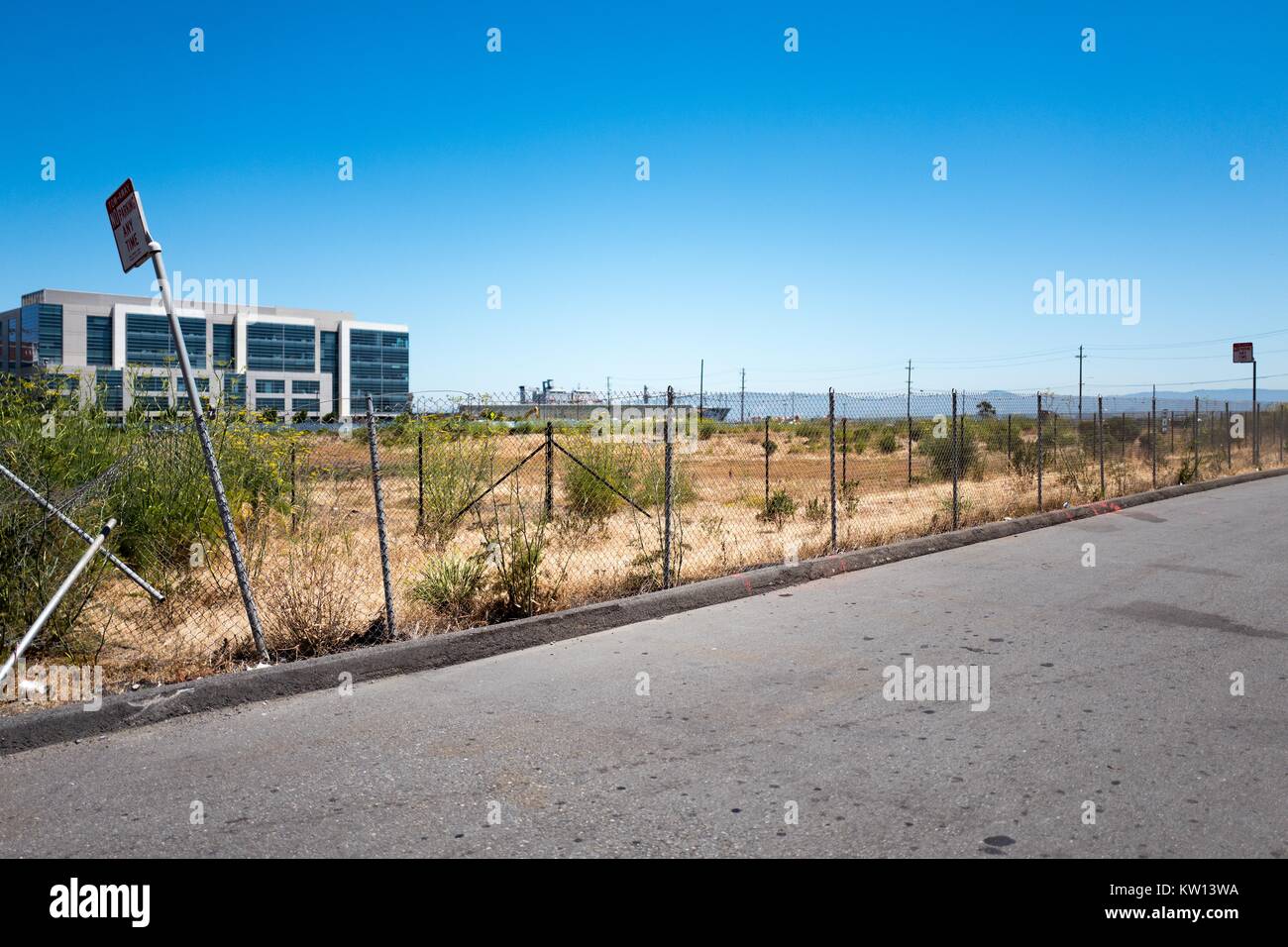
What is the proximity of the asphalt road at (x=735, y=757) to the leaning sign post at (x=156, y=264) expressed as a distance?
2.94 feet

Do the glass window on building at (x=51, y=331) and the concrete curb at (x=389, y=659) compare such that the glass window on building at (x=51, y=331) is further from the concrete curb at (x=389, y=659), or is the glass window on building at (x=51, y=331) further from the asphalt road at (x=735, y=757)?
the asphalt road at (x=735, y=757)

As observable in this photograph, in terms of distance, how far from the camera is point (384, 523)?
7785 mm

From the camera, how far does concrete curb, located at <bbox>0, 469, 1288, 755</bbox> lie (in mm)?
5320

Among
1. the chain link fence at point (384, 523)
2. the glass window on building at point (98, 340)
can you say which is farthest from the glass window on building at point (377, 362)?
the chain link fence at point (384, 523)

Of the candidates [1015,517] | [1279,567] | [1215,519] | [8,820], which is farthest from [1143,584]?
[8,820]

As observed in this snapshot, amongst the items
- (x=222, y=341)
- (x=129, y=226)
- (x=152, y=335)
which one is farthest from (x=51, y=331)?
(x=129, y=226)

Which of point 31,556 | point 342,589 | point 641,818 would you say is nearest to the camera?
point 641,818

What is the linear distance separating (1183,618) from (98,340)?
107 m

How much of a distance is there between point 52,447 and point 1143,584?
10.9 meters

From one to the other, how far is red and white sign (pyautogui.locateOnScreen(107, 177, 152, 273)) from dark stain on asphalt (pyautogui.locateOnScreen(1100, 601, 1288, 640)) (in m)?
8.08

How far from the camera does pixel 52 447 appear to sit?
30.7ft

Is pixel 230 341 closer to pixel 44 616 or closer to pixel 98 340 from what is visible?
pixel 98 340

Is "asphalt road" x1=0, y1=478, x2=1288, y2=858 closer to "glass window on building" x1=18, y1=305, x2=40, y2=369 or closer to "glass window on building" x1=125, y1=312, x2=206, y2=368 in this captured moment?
"glass window on building" x1=18, y1=305, x2=40, y2=369
